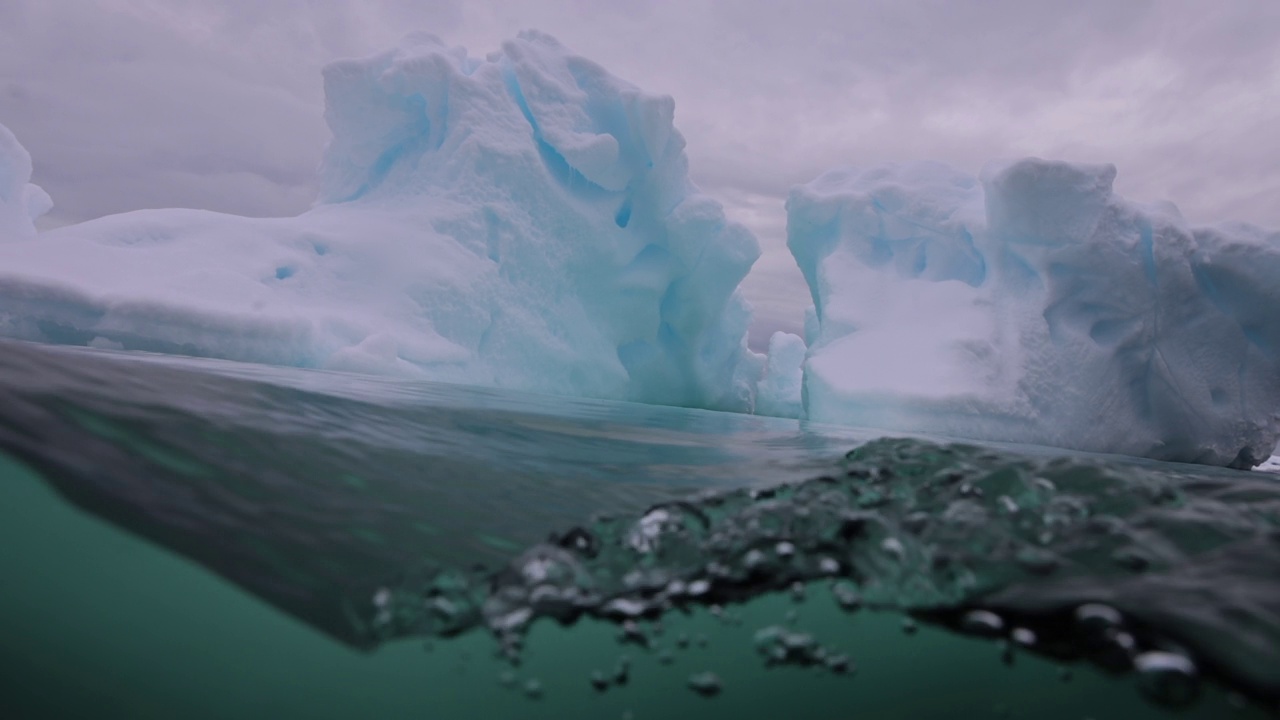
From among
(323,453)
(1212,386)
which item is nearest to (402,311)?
(323,453)

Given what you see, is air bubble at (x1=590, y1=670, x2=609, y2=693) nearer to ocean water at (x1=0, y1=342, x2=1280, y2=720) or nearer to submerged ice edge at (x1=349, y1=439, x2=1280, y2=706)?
ocean water at (x1=0, y1=342, x2=1280, y2=720)

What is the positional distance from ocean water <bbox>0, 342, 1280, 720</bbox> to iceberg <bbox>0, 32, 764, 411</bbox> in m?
6.17

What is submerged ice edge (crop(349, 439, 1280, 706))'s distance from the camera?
56.8 inches

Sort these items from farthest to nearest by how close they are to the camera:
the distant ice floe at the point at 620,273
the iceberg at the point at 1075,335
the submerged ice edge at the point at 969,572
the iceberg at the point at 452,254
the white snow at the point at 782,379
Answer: the white snow at the point at 782,379
the iceberg at the point at 1075,335
the distant ice floe at the point at 620,273
the iceberg at the point at 452,254
the submerged ice edge at the point at 969,572

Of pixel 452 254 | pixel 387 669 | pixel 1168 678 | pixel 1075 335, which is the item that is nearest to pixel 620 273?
pixel 452 254

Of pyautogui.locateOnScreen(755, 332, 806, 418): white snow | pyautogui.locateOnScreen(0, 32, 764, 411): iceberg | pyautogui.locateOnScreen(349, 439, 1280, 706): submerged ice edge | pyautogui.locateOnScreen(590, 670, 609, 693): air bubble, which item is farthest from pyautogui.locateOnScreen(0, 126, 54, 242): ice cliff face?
pyautogui.locateOnScreen(755, 332, 806, 418): white snow

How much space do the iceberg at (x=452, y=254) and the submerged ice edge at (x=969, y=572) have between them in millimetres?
7272

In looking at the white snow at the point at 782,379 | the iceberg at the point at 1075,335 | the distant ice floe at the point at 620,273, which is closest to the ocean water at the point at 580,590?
the distant ice floe at the point at 620,273

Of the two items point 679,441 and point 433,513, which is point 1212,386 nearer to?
point 679,441

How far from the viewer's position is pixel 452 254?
35.5 feet

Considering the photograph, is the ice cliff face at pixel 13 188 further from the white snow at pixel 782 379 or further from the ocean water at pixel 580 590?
the white snow at pixel 782 379

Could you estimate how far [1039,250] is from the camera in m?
10.2

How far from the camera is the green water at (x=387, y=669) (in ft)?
4.43

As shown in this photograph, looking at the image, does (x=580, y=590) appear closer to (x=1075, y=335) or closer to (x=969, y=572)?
(x=969, y=572)
